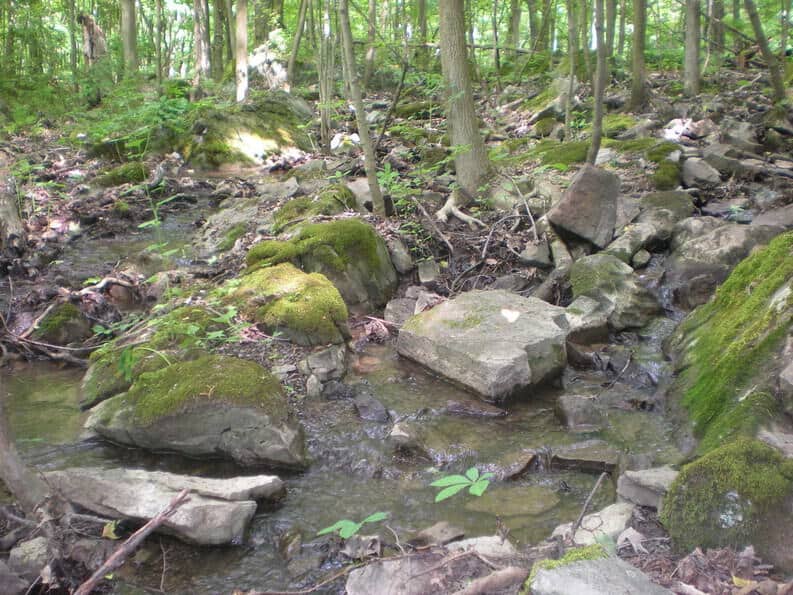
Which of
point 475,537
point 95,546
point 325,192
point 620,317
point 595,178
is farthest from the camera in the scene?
point 325,192

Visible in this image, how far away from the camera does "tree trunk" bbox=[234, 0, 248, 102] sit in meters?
15.8

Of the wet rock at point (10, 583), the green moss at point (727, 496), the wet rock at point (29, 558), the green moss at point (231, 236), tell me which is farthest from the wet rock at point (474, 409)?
the green moss at point (231, 236)

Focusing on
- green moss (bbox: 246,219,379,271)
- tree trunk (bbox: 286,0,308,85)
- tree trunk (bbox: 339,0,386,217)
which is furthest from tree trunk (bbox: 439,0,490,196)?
tree trunk (bbox: 286,0,308,85)

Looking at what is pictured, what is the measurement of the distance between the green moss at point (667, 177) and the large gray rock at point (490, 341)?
12.5 feet

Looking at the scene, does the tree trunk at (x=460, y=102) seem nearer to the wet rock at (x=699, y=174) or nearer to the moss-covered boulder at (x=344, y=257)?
the moss-covered boulder at (x=344, y=257)

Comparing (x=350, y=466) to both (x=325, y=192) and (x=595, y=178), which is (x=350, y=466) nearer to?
(x=595, y=178)

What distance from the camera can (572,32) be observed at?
11773mm

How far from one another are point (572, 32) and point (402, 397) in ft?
31.0

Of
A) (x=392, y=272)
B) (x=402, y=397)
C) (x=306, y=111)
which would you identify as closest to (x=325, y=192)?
(x=392, y=272)

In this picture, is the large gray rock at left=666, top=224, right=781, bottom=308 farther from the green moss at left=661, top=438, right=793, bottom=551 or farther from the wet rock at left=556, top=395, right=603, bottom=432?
the green moss at left=661, top=438, right=793, bottom=551

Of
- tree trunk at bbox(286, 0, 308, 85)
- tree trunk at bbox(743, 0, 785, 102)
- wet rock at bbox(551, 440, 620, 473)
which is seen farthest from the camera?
tree trunk at bbox(286, 0, 308, 85)

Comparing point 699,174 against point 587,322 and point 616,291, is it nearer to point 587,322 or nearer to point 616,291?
point 616,291

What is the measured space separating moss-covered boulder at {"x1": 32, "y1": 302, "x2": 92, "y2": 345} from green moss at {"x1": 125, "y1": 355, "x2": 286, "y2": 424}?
80.7 inches

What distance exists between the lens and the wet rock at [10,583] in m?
2.73
